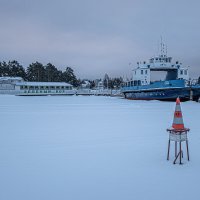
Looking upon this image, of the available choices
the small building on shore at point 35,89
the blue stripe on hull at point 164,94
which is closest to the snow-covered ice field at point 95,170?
the blue stripe on hull at point 164,94

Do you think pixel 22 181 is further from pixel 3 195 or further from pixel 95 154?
pixel 95 154

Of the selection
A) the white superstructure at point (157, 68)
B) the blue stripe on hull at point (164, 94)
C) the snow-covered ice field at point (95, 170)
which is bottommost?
the snow-covered ice field at point (95, 170)

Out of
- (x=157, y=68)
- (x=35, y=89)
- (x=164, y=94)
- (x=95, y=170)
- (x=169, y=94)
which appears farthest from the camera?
(x=35, y=89)

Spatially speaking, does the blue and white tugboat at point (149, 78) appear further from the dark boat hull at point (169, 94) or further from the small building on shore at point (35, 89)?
the small building on shore at point (35, 89)

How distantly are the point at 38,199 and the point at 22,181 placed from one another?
860 millimetres

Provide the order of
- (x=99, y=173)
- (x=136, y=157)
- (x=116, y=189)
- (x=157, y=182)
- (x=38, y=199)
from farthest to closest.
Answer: (x=136, y=157)
(x=99, y=173)
(x=157, y=182)
(x=116, y=189)
(x=38, y=199)

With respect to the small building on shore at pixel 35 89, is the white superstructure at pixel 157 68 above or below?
above

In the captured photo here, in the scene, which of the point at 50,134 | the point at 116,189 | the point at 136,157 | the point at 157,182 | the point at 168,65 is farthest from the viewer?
the point at 168,65

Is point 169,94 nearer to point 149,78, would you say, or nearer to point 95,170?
point 149,78

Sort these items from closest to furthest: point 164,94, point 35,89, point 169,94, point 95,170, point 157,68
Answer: point 95,170 < point 169,94 < point 164,94 < point 157,68 < point 35,89

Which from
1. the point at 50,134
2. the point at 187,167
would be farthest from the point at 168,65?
the point at 187,167

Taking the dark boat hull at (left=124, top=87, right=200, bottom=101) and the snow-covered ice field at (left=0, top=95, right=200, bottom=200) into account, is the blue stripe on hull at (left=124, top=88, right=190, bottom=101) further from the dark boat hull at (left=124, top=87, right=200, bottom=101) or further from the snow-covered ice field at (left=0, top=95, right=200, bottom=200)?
the snow-covered ice field at (left=0, top=95, right=200, bottom=200)

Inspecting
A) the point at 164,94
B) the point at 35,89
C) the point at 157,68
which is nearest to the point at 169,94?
the point at 164,94

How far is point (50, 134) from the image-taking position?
945cm
